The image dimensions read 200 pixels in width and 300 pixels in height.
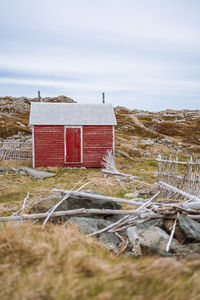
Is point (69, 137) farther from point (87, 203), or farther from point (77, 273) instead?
point (77, 273)

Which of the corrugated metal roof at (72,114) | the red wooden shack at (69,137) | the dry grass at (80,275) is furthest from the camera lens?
the corrugated metal roof at (72,114)

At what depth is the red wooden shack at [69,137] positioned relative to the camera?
63.8ft

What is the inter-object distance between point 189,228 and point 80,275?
117 inches

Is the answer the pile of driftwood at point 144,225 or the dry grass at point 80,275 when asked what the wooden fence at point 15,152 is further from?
the dry grass at point 80,275

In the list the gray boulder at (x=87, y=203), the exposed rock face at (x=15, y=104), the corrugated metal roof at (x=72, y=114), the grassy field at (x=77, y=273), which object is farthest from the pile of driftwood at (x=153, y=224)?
the exposed rock face at (x=15, y=104)

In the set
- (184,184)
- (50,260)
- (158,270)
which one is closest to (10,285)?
(50,260)

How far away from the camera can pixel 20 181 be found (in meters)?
14.8

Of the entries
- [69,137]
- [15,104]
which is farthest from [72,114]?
[15,104]

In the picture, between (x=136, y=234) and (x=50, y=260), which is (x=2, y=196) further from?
(x=50, y=260)

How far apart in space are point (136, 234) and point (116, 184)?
27.6ft

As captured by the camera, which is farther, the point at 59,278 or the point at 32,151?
the point at 32,151

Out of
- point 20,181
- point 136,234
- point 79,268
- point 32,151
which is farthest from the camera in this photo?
point 32,151

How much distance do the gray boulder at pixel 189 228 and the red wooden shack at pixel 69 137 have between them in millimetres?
14788

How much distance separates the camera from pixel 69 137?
64.7 ft
